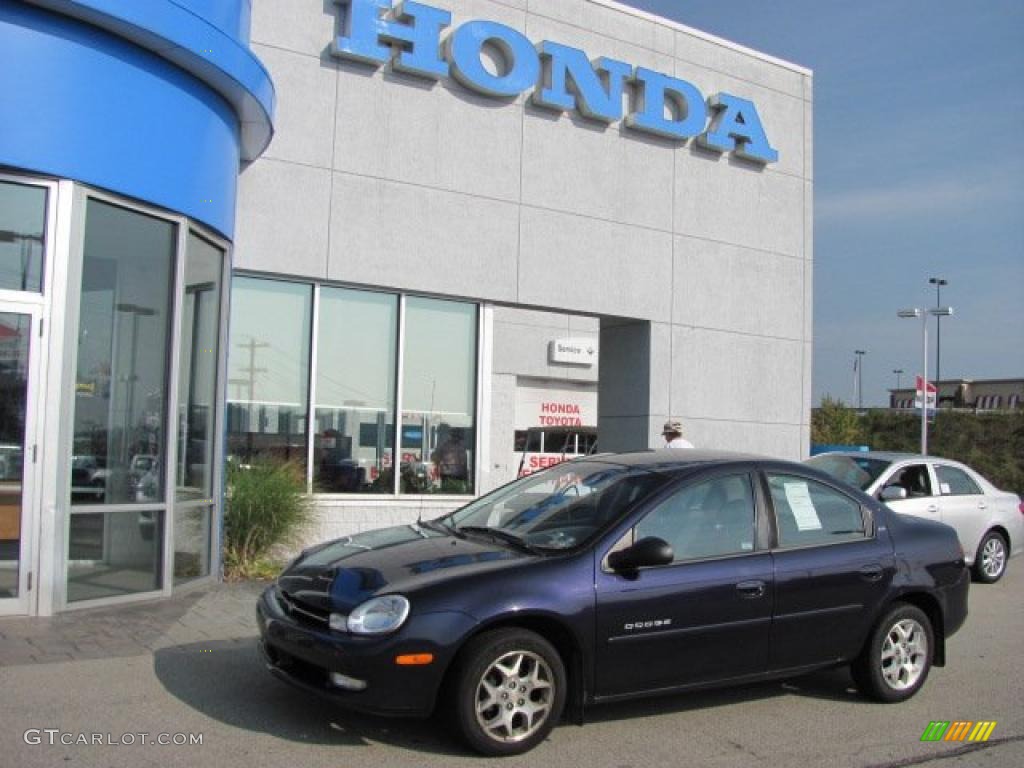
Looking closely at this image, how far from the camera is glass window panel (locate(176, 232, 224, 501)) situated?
8.97 meters

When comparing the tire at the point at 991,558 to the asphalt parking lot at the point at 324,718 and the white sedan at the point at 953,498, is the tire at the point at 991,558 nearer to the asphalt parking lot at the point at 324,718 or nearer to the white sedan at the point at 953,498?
the white sedan at the point at 953,498

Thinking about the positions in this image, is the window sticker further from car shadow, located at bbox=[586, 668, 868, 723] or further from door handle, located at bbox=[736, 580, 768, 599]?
car shadow, located at bbox=[586, 668, 868, 723]

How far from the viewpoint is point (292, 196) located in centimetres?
1111

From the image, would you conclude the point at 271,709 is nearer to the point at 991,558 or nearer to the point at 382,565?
the point at 382,565

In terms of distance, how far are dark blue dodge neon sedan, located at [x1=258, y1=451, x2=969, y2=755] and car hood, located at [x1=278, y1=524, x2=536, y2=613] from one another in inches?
0.5

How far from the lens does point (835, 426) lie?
46031 millimetres

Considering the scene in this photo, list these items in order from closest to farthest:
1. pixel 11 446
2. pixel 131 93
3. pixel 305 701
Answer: pixel 305 701 < pixel 11 446 < pixel 131 93

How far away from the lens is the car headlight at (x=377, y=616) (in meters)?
4.92

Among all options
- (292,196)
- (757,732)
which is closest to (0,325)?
(292,196)

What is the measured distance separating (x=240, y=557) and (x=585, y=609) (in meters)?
5.54

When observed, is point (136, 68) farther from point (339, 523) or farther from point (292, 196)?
point (339, 523)

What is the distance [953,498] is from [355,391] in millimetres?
7157

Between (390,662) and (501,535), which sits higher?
(501,535)

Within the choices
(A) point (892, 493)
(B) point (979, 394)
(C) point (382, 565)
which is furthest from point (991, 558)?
(B) point (979, 394)
